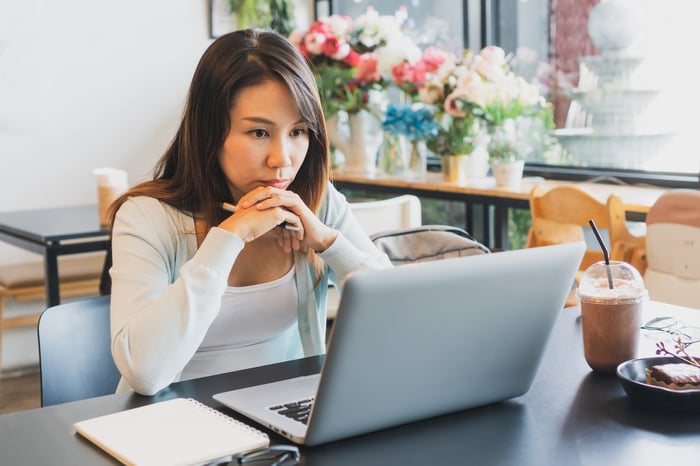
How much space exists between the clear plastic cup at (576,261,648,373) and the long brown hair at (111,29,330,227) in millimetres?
565

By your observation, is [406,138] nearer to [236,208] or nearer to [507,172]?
[507,172]

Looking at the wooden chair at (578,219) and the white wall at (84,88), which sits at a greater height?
the white wall at (84,88)

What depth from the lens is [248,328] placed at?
160 centimetres

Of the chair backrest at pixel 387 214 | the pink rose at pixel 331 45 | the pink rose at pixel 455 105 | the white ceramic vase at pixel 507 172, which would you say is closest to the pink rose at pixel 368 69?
the pink rose at pixel 331 45

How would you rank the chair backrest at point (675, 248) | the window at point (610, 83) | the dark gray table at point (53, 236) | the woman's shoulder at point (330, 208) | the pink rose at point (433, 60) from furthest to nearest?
the pink rose at point (433, 60), the window at point (610, 83), the dark gray table at point (53, 236), the chair backrest at point (675, 248), the woman's shoulder at point (330, 208)

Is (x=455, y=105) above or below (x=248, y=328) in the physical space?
above

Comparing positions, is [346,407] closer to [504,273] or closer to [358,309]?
[358,309]

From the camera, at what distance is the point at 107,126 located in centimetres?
432

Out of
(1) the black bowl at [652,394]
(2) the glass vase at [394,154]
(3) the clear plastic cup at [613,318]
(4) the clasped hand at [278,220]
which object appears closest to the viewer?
(1) the black bowl at [652,394]

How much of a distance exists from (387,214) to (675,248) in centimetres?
105

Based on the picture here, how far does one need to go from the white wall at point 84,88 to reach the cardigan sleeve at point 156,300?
2.80 metres

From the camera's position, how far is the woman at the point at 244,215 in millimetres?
1456

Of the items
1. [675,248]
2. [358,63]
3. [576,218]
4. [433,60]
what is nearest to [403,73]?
[433,60]

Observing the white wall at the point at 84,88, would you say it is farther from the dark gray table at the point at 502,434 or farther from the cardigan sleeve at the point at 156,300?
the dark gray table at the point at 502,434
